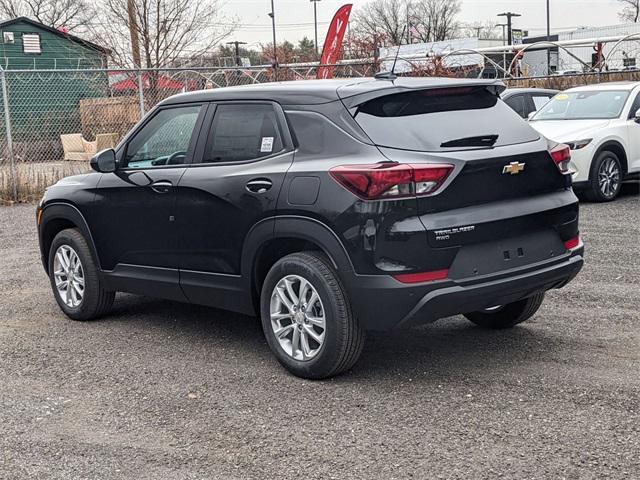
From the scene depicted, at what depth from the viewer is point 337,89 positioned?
5.21 metres

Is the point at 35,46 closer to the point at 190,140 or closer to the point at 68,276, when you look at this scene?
the point at 68,276

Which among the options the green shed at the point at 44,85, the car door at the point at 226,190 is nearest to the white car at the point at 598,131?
the car door at the point at 226,190

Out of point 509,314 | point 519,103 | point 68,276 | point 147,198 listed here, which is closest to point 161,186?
point 147,198

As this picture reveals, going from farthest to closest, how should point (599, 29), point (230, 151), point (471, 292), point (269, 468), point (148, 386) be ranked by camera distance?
point (599, 29) < point (230, 151) < point (148, 386) < point (471, 292) < point (269, 468)

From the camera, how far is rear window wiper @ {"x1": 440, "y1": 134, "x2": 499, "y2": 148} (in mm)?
4954

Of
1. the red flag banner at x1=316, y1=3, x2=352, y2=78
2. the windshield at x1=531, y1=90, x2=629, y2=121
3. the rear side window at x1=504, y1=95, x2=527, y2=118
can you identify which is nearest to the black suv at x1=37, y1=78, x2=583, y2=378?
the windshield at x1=531, y1=90, x2=629, y2=121

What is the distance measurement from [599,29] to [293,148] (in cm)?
6402

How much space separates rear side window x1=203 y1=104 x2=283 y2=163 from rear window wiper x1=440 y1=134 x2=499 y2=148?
3.37 ft

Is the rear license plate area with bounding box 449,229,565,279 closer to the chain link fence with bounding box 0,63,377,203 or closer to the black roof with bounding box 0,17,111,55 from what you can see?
the chain link fence with bounding box 0,63,377,203

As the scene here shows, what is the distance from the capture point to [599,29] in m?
64.1

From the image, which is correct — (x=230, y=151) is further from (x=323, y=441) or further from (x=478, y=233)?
(x=323, y=441)

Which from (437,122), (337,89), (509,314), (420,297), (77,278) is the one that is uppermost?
(337,89)

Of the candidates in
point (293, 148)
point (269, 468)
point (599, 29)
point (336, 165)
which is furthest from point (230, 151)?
point (599, 29)

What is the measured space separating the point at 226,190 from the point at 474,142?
1544mm
